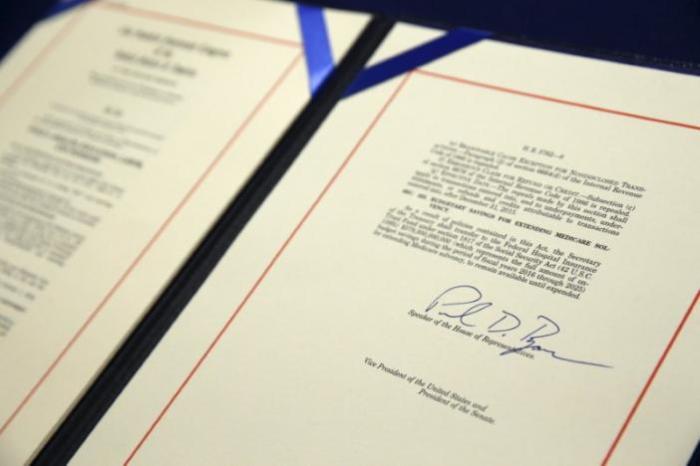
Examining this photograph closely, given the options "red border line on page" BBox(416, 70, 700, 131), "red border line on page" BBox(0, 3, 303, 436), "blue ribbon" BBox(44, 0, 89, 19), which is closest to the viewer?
"red border line on page" BBox(416, 70, 700, 131)

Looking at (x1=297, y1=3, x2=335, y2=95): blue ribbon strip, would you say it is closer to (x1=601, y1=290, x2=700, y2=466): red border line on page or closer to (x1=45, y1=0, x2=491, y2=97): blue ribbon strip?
(x1=45, y1=0, x2=491, y2=97): blue ribbon strip

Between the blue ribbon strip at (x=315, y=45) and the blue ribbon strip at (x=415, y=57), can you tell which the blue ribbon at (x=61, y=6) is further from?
the blue ribbon strip at (x=415, y=57)

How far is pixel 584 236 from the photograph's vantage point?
→ 0.65 metres

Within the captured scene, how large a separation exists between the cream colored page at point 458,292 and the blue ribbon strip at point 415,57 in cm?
2

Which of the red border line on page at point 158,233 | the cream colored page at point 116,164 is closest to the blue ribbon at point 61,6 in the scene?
the cream colored page at point 116,164

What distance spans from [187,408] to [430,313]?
25 cm

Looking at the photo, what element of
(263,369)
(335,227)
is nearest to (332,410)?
(263,369)

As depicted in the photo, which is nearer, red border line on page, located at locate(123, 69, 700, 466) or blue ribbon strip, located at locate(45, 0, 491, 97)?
red border line on page, located at locate(123, 69, 700, 466)

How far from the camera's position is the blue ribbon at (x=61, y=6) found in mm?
1253
